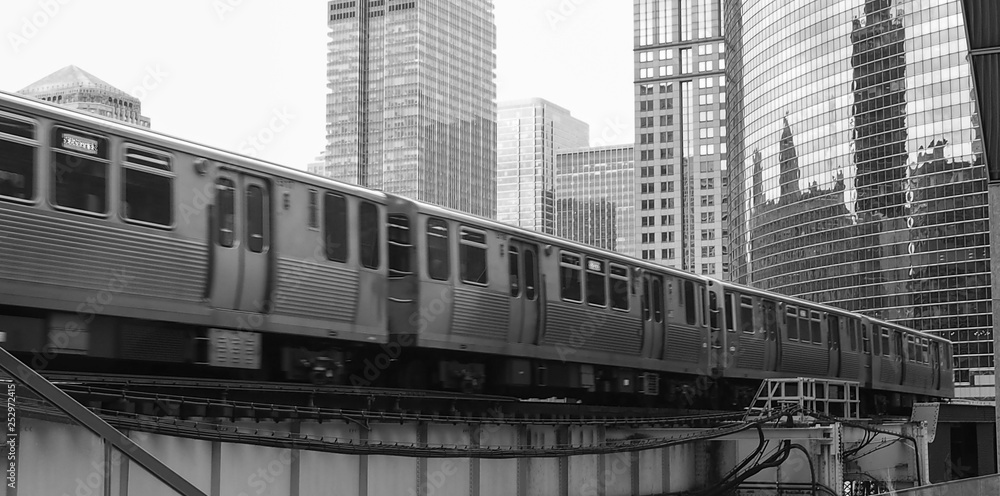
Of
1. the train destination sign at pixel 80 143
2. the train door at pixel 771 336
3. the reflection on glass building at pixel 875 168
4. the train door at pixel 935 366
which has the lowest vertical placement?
the train door at pixel 935 366

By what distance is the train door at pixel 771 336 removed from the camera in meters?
25.9

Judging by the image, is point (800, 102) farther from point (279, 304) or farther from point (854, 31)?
point (279, 304)

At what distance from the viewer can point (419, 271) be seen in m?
15.5

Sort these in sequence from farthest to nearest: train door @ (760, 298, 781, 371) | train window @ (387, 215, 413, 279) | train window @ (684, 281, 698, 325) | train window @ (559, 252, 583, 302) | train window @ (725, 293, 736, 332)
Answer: train door @ (760, 298, 781, 371)
train window @ (725, 293, 736, 332)
train window @ (684, 281, 698, 325)
train window @ (559, 252, 583, 302)
train window @ (387, 215, 413, 279)

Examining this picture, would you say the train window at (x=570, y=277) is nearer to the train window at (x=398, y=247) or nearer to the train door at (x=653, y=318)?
the train door at (x=653, y=318)

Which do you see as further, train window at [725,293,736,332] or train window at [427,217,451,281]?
train window at [725,293,736,332]

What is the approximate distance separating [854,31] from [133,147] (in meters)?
98.6

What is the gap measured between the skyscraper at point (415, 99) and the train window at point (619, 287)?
12743 cm

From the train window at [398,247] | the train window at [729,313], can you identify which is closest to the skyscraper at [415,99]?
the train window at [729,313]

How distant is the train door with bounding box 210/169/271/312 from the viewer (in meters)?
12.7

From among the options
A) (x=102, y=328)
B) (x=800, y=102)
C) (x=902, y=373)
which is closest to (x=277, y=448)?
(x=102, y=328)

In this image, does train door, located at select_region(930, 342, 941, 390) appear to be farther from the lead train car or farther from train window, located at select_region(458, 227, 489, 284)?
the lead train car

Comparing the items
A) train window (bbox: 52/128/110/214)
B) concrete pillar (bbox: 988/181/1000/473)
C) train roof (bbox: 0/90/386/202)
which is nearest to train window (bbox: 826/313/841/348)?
concrete pillar (bbox: 988/181/1000/473)

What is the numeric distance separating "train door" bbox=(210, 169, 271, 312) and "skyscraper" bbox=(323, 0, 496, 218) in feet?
440
